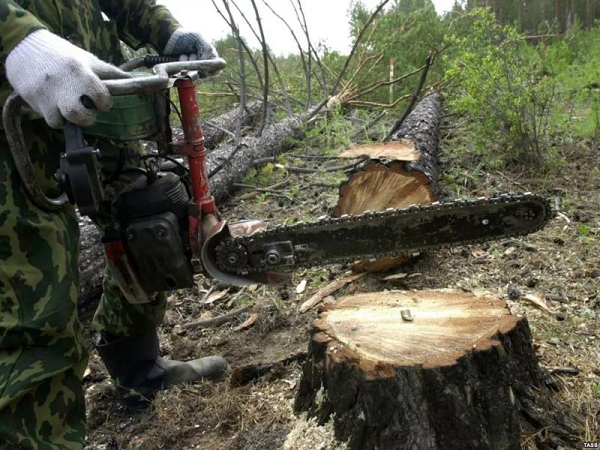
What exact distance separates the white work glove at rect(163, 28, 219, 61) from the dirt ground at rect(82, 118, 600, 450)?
4.20ft

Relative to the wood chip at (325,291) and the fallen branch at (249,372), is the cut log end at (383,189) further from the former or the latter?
the fallen branch at (249,372)

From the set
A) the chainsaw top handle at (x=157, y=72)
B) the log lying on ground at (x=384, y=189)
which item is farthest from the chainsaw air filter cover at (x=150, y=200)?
the log lying on ground at (x=384, y=189)

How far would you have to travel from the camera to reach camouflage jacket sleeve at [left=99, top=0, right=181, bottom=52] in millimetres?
2193

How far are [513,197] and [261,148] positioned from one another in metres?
3.66

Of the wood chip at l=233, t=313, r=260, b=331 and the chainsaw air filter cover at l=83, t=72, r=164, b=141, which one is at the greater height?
the chainsaw air filter cover at l=83, t=72, r=164, b=141

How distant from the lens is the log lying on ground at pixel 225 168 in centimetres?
305

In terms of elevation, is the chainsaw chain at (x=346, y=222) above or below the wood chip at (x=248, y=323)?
above

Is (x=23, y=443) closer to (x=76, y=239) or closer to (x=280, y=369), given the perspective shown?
(x=76, y=239)

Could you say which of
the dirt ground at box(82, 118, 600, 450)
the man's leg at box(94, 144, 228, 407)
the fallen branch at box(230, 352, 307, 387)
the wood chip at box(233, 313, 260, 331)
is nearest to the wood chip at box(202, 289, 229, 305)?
the dirt ground at box(82, 118, 600, 450)

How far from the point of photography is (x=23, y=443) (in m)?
1.45

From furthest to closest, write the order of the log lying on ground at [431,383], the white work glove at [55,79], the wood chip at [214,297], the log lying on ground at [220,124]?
the log lying on ground at [220,124] < the wood chip at [214,297] < the log lying on ground at [431,383] < the white work glove at [55,79]

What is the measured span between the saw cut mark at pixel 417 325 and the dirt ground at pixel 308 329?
32 centimetres


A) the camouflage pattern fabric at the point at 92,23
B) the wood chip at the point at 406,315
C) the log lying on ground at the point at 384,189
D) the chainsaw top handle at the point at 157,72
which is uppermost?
the camouflage pattern fabric at the point at 92,23

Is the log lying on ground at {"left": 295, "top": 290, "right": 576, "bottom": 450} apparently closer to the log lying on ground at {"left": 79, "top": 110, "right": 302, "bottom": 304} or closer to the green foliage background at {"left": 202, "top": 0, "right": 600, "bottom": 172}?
the log lying on ground at {"left": 79, "top": 110, "right": 302, "bottom": 304}
